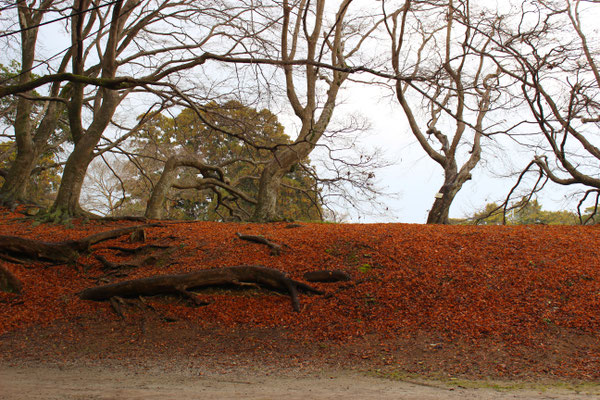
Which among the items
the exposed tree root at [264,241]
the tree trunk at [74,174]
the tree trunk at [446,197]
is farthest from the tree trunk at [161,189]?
the tree trunk at [446,197]

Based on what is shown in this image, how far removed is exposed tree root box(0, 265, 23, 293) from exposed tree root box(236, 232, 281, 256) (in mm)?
3774

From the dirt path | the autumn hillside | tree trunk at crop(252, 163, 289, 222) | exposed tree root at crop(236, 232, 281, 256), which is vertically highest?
tree trunk at crop(252, 163, 289, 222)

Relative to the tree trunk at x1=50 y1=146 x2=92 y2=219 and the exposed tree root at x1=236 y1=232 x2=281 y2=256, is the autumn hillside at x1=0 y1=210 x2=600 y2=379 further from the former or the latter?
the tree trunk at x1=50 y1=146 x2=92 y2=219

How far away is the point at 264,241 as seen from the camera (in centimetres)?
777

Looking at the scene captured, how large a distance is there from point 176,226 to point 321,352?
5.85 m

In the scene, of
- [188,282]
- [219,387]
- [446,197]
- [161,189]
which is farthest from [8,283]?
[446,197]

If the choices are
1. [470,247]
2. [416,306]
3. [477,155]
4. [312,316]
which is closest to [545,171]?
[477,155]

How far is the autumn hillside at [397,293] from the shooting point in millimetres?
4850

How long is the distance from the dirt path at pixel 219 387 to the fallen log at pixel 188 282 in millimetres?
2123

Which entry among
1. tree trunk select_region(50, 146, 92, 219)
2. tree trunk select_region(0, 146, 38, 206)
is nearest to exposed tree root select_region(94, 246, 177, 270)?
tree trunk select_region(50, 146, 92, 219)

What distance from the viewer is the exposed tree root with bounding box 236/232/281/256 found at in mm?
7465

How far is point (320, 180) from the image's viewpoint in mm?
12766

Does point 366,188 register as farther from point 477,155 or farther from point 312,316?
point 312,316

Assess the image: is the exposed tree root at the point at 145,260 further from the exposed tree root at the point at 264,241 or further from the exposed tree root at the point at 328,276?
the exposed tree root at the point at 328,276
